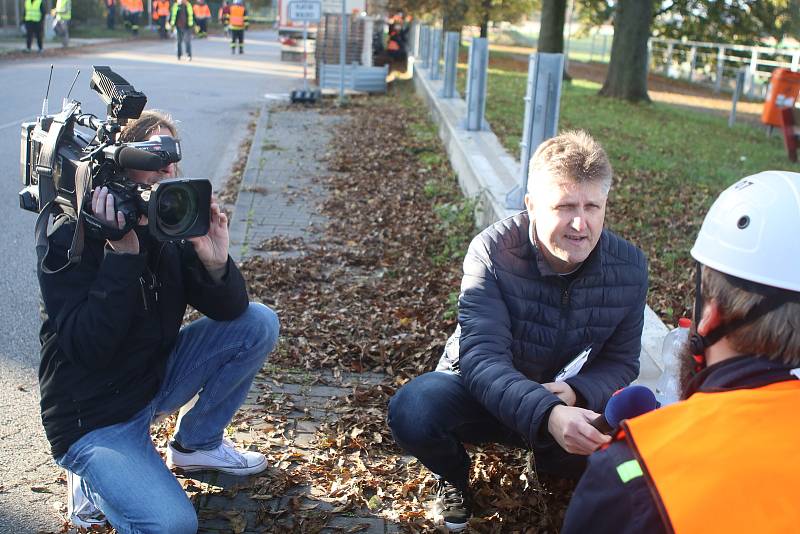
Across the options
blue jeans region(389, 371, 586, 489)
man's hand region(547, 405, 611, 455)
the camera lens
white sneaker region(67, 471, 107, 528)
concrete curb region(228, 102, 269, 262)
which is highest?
the camera lens

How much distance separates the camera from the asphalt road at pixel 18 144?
370 centimetres

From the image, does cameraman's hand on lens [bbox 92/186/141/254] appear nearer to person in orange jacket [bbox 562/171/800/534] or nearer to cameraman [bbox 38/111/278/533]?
cameraman [bbox 38/111/278/533]

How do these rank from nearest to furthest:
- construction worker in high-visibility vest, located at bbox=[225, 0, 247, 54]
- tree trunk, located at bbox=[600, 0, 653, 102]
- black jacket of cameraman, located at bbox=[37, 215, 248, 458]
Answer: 1. black jacket of cameraman, located at bbox=[37, 215, 248, 458]
2. tree trunk, located at bbox=[600, 0, 653, 102]
3. construction worker in high-visibility vest, located at bbox=[225, 0, 247, 54]

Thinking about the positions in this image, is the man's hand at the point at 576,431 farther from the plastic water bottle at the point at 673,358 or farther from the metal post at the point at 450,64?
the metal post at the point at 450,64

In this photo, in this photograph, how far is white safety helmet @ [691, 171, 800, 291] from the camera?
1759mm

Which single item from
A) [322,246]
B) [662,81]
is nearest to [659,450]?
[322,246]

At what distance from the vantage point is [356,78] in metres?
20.2

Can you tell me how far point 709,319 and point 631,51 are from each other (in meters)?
19.8

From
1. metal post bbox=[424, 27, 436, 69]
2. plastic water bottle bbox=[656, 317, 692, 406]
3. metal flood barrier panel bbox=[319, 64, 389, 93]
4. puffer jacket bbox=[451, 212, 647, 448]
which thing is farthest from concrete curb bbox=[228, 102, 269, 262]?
metal post bbox=[424, 27, 436, 69]

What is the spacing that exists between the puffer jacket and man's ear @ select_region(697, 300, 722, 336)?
1369 mm

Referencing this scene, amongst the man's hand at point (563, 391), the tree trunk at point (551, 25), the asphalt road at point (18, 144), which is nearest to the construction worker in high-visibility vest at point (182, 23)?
the asphalt road at point (18, 144)

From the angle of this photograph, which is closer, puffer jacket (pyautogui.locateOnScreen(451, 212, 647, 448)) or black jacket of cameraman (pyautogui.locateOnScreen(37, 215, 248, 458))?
black jacket of cameraman (pyautogui.locateOnScreen(37, 215, 248, 458))

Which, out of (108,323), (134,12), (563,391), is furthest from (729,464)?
(134,12)

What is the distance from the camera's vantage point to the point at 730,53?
3422 cm
